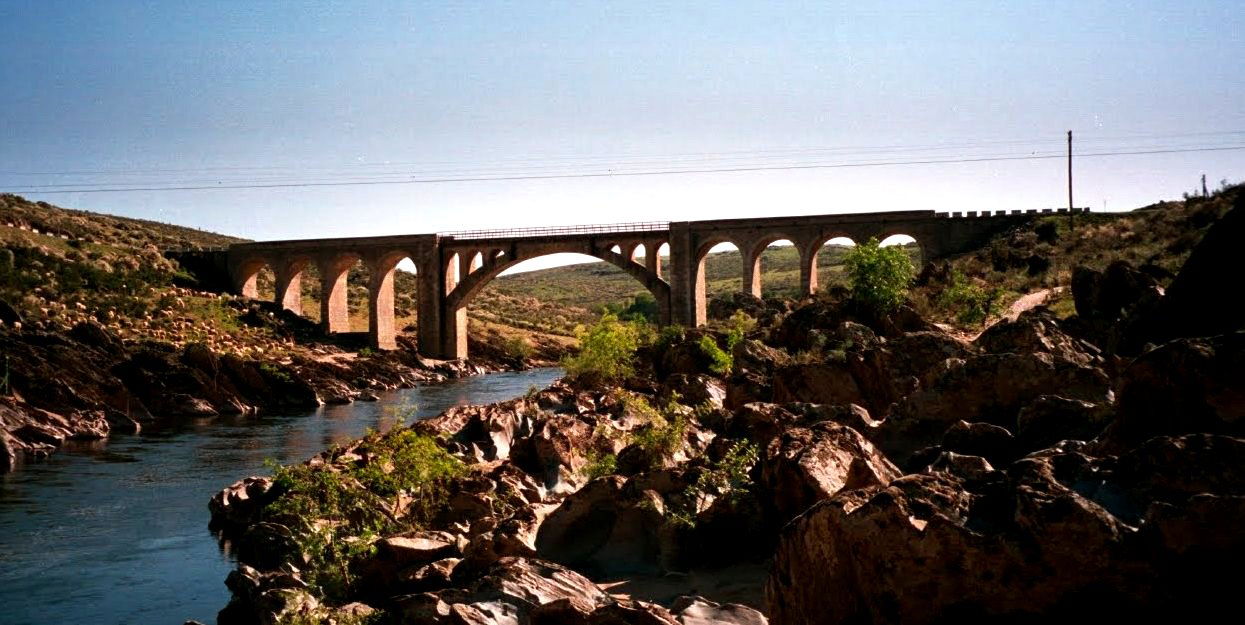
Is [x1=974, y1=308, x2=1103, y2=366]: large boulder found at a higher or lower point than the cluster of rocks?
higher

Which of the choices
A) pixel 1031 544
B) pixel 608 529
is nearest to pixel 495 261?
pixel 608 529

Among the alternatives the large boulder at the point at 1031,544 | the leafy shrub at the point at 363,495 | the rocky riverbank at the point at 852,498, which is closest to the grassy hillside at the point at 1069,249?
the rocky riverbank at the point at 852,498

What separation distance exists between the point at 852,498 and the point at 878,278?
983 inches

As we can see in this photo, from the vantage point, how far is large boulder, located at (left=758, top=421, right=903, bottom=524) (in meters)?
10.5

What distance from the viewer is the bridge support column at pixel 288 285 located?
64.8 meters

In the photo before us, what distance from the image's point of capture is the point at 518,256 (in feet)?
206

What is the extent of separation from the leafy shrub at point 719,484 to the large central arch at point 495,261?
45.3m

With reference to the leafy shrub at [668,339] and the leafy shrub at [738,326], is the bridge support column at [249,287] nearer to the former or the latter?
the leafy shrub at [668,339]

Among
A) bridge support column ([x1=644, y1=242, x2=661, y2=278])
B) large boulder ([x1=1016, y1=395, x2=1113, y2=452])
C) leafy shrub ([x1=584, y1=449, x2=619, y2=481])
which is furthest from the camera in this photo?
bridge support column ([x1=644, y1=242, x2=661, y2=278])

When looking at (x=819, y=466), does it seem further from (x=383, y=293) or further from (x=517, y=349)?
(x=517, y=349)

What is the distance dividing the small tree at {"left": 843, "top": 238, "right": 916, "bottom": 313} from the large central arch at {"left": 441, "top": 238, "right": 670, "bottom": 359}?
26861mm

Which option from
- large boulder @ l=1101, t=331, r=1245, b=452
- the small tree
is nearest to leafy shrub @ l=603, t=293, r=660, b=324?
the small tree

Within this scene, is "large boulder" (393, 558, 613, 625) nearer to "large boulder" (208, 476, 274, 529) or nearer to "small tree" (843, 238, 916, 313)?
"large boulder" (208, 476, 274, 529)

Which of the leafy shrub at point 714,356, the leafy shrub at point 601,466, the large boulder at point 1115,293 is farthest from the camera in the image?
the leafy shrub at point 714,356
